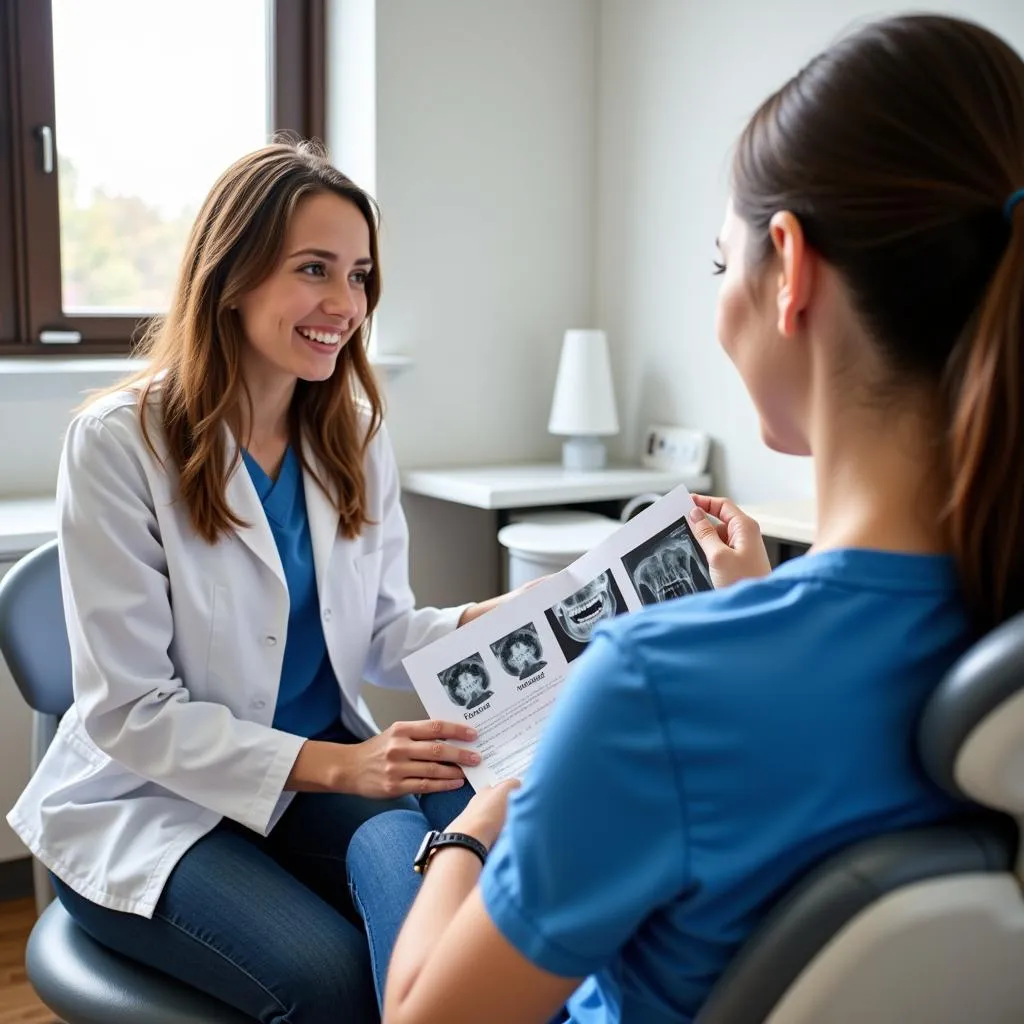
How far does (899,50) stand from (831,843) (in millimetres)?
430

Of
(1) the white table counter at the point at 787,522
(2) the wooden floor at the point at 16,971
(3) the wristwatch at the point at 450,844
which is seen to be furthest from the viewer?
(2) the wooden floor at the point at 16,971

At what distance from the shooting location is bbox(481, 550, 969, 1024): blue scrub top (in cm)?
63

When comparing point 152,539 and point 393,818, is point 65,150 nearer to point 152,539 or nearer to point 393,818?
point 152,539

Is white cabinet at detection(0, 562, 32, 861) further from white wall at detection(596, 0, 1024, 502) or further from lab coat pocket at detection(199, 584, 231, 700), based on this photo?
white wall at detection(596, 0, 1024, 502)

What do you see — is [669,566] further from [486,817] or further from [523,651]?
[486,817]

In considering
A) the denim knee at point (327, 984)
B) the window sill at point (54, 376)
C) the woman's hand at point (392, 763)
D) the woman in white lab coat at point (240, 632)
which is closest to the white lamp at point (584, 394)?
the window sill at point (54, 376)

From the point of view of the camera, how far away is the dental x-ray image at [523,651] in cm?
121

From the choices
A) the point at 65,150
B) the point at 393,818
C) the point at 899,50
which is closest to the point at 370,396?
the point at 393,818

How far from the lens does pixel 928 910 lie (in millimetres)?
597

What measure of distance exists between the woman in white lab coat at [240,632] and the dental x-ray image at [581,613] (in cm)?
14

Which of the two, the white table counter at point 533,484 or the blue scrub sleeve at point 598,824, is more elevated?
the blue scrub sleeve at point 598,824

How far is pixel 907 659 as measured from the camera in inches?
26.1

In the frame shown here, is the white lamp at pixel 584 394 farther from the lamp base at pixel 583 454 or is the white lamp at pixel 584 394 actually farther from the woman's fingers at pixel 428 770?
the woman's fingers at pixel 428 770

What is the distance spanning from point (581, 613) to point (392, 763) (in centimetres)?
Result: 25
